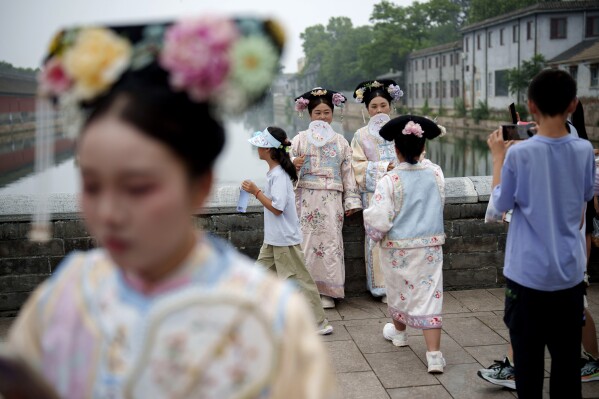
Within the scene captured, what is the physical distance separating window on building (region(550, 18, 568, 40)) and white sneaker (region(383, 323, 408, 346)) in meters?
35.2

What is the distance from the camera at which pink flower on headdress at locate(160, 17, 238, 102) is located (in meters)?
1.16

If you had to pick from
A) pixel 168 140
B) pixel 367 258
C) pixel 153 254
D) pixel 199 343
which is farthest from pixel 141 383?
pixel 367 258

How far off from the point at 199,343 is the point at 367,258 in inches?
167

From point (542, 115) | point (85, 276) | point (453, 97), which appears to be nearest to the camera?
point (85, 276)

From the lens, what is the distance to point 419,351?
4262mm

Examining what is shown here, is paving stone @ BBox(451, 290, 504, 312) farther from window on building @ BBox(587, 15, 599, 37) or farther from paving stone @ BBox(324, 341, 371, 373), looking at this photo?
window on building @ BBox(587, 15, 599, 37)

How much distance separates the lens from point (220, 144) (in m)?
1.27

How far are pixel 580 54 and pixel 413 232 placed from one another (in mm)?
31103

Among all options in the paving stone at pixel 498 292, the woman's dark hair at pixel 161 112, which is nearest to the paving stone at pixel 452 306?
the paving stone at pixel 498 292

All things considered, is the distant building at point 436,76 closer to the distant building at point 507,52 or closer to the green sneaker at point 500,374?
the distant building at point 507,52

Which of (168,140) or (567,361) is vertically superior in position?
(168,140)

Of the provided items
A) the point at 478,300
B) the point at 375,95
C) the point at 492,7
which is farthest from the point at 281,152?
the point at 492,7

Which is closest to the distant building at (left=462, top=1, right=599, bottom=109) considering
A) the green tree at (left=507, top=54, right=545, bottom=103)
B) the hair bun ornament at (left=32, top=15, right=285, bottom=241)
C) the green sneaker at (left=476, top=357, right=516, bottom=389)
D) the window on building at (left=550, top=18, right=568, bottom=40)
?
the window on building at (left=550, top=18, right=568, bottom=40)

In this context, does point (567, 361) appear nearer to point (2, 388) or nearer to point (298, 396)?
point (298, 396)
